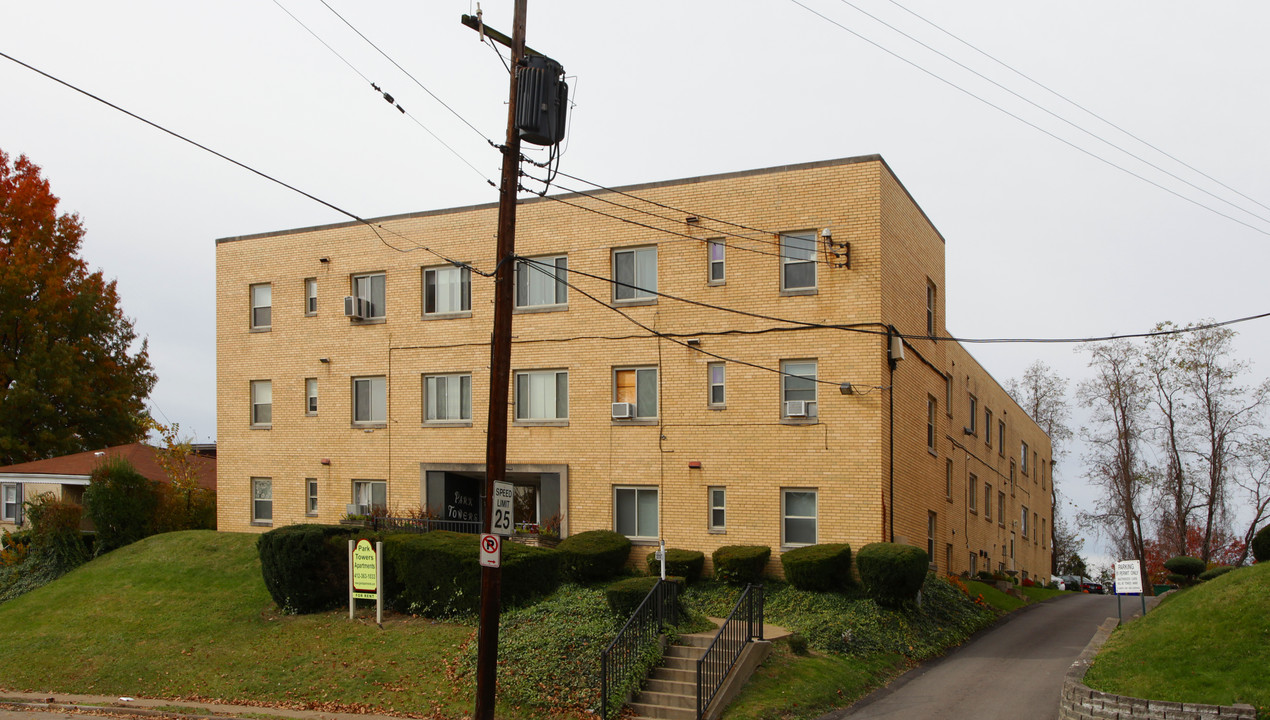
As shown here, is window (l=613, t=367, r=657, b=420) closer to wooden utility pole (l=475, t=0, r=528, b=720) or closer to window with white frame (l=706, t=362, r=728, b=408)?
window with white frame (l=706, t=362, r=728, b=408)

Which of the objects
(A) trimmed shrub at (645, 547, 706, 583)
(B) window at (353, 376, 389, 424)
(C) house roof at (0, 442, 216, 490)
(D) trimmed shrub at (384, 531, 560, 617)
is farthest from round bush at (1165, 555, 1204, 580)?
(C) house roof at (0, 442, 216, 490)

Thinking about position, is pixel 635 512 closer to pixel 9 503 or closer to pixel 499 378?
pixel 499 378

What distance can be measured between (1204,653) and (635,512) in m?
13.8

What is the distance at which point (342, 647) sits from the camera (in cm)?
2081

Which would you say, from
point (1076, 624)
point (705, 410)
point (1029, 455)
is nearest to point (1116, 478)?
point (1029, 455)

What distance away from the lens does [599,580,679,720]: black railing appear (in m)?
16.3

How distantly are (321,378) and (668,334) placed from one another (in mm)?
10455

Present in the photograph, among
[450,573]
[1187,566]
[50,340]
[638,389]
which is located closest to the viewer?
[450,573]

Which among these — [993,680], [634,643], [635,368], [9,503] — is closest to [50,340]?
[9,503]

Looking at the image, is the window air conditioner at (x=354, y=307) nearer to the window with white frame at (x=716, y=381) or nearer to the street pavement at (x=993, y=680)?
the window with white frame at (x=716, y=381)

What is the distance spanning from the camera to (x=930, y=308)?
2898 centimetres

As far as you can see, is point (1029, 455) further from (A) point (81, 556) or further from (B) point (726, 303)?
(A) point (81, 556)

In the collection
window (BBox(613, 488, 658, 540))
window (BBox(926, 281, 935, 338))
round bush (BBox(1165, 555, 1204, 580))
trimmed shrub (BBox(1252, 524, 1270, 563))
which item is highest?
window (BBox(926, 281, 935, 338))

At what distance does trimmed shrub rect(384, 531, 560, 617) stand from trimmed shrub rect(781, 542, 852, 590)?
16.3ft
